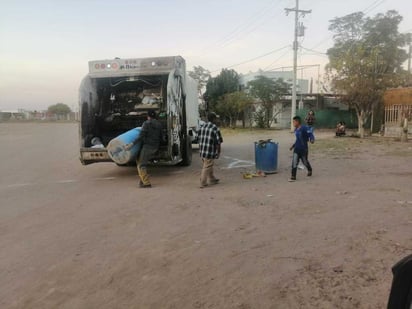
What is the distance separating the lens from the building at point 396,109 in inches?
842

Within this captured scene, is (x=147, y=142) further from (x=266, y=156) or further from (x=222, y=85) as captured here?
(x=222, y=85)

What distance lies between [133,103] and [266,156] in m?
4.15

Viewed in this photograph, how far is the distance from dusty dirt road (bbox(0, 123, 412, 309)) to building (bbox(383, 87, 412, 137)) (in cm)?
1394

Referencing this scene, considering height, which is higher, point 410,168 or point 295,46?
point 295,46

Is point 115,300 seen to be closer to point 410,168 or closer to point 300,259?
point 300,259

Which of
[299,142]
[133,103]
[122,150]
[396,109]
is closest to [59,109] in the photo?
[396,109]

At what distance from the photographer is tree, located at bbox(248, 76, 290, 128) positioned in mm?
34875

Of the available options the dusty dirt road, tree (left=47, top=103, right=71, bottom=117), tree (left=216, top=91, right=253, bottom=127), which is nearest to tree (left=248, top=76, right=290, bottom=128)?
tree (left=216, top=91, right=253, bottom=127)

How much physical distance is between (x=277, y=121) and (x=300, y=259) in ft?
115

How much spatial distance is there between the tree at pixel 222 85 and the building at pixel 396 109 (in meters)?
21.3

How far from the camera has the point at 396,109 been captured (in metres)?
22.2

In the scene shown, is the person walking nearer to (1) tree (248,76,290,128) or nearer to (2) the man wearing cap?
(2) the man wearing cap

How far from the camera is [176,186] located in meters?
8.94

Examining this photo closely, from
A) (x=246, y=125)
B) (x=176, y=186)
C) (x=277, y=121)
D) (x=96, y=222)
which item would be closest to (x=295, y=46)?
(x=277, y=121)
